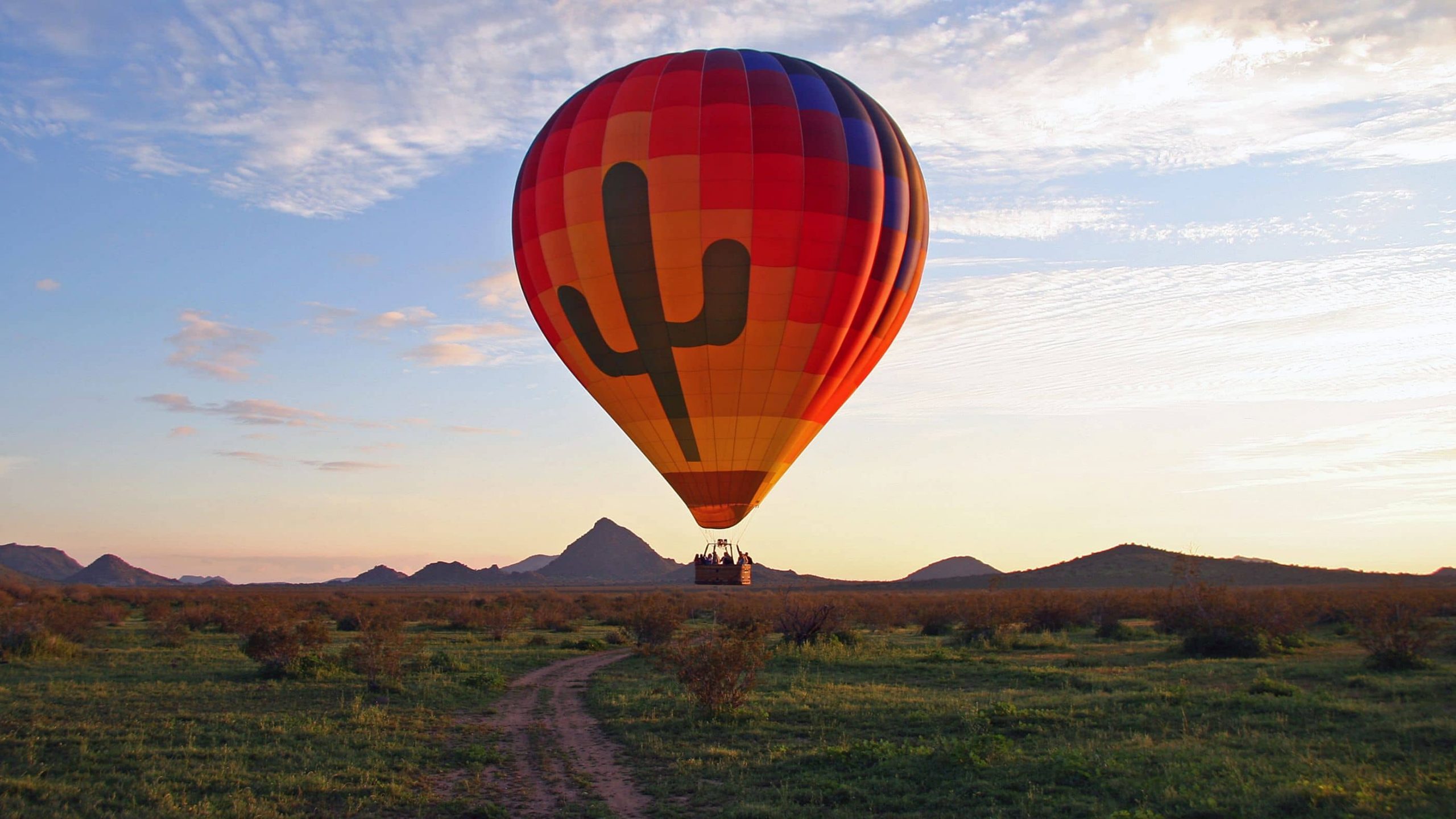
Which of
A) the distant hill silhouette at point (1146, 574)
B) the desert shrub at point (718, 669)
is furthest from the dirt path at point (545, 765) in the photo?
the distant hill silhouette at point (1146, 574)

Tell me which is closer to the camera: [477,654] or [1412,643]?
[1412,643]

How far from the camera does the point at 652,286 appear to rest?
22.3m

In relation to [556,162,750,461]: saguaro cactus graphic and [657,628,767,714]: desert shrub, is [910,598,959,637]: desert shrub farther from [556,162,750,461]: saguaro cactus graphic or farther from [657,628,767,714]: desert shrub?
[657,628,767,714]: desert shrub

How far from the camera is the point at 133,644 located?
2805 cm

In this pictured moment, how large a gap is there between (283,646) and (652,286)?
440 inches

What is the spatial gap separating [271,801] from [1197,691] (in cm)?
1380

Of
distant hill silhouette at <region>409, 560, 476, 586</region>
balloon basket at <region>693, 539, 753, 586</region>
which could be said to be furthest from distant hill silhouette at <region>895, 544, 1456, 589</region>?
distant hill silhouette at <region>409, 560, 476, 586</region>

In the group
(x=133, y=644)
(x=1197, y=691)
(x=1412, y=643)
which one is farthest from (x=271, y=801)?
(x=133, y=644)

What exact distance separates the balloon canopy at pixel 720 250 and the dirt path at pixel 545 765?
778cm

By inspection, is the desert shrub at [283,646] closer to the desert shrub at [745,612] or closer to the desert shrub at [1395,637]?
the desert shrub at [745,612]

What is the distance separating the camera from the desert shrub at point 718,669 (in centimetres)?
1540

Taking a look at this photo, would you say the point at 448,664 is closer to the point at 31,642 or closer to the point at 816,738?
the point at 31,642

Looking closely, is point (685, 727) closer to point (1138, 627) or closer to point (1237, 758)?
point (1237, 758)

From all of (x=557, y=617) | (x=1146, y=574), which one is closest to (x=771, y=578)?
(x=1146, y=574)
